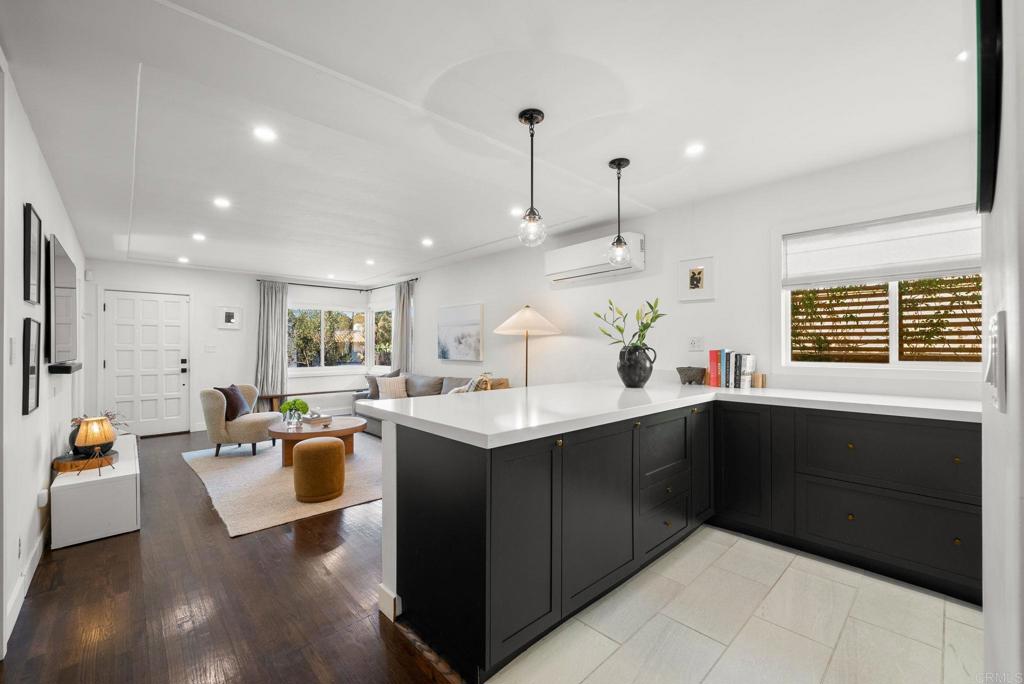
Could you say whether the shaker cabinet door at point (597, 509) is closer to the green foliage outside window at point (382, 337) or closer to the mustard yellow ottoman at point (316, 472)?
the mustard yellow ottoman at point (316, 472)

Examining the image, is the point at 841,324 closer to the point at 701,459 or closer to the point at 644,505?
the point at 701,459

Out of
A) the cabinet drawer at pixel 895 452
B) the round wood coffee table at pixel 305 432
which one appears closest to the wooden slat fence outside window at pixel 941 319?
the cabinet drawer at pixel 895 452

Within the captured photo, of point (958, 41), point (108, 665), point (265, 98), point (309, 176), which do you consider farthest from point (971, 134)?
point (108, 665)

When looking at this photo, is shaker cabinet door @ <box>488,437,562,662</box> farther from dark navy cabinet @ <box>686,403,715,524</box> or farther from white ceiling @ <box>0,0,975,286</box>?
white ceiling @ <box>0,0,975,286</box>

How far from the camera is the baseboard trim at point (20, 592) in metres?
1.84

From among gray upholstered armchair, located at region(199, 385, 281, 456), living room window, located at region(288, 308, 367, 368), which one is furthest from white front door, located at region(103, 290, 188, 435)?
gray upholstered armchair, located at region(199, 385, 281, 456)

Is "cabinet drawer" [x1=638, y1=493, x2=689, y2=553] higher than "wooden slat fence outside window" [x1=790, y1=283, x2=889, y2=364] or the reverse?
the reverse

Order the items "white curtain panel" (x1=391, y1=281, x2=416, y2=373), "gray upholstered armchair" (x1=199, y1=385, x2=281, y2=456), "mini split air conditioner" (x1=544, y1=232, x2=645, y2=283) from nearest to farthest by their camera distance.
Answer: "mini split air conditioner" (x1=544, y1=232, x2=645, y2=283)
"gray upholstered armchair" (x1=199, y1=385, x2=281, y2=456)
"white curtain panel" (x1=391, y1=281, x2=416, y2=373)

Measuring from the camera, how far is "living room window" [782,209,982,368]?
2557 mm

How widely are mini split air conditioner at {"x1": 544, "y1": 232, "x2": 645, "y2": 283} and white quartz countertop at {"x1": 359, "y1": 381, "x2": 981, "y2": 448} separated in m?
1.30

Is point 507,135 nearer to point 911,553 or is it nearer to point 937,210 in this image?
point 937,210

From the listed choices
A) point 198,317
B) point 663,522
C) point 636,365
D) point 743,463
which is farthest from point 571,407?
point 198,317

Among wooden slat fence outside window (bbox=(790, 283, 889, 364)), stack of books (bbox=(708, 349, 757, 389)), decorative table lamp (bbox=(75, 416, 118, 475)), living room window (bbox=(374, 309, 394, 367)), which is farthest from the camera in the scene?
living room window (bbox=(374, 309, 394, 367))

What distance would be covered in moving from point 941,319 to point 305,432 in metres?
4.93
